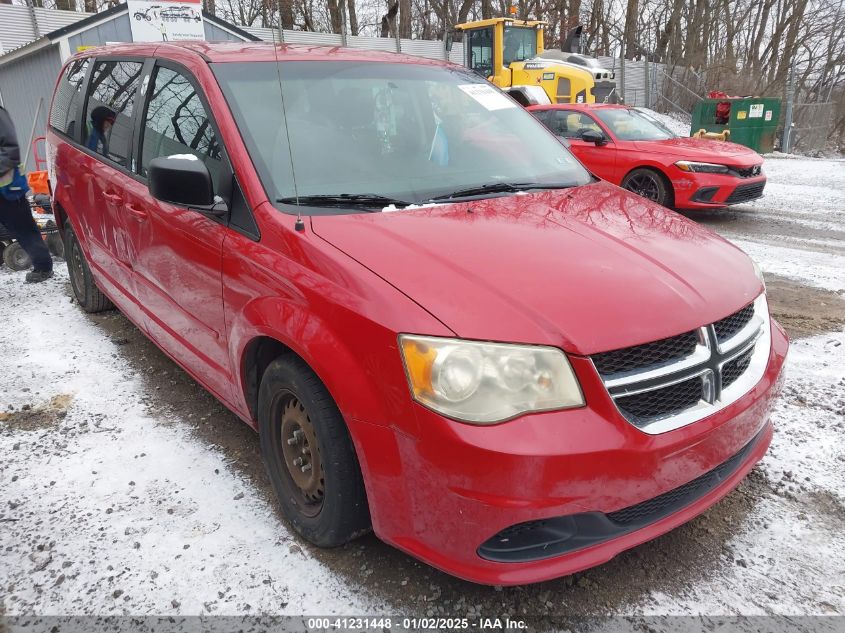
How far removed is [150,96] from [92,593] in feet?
7.79

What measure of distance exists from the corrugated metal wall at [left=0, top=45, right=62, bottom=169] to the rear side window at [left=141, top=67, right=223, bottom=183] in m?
12.2

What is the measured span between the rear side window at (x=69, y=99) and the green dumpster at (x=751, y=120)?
1707 cm

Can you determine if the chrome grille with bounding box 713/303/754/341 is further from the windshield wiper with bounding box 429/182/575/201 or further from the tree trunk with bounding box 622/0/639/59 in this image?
the tree trunk with bounding box 622/0/639/59

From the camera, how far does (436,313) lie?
1.81 metres

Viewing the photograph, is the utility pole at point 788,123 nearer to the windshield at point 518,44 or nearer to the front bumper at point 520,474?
the windshield at point 518,44

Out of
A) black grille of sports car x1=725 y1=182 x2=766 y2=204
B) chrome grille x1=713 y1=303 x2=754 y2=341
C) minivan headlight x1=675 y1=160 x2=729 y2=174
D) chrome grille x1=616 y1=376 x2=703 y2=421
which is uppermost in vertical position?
chrome grille x1=713 y1=303 x2=754 y2=341

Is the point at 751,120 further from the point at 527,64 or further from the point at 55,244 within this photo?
the point at 55,244

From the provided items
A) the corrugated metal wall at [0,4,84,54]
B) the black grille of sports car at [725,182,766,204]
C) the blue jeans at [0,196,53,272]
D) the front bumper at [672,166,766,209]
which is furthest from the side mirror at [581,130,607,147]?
the corrugated metal wall at [0,4,84,54]

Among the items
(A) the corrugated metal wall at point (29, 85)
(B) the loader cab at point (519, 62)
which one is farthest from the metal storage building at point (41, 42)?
(B) the loader cab at point (519, 62)

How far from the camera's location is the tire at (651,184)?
28.2 feet

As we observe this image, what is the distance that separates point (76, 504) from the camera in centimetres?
268

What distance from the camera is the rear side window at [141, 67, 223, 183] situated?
2629 millimetres

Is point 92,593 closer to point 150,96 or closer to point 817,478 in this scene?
point 150,96

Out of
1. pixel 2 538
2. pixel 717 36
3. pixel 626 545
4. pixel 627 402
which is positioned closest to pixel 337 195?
pixel 627 402
